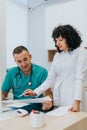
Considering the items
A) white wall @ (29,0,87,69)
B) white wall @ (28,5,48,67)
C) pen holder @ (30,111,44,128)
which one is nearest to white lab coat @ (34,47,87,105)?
pen holder @ (30,111,44,128)

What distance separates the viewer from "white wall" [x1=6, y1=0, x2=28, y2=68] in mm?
3658

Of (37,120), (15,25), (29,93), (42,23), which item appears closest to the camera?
(37,120)

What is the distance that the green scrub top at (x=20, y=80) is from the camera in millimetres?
1896

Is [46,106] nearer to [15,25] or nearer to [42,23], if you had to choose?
[15,25]

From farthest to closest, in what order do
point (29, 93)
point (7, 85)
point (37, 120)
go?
1. point (7, 85)
2. point (29, 93)
3. point (37, 120)

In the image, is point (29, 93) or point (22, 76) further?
point (22, 76)

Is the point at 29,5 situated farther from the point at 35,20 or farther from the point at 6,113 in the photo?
the point at 6,113

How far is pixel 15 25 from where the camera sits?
3830 mm

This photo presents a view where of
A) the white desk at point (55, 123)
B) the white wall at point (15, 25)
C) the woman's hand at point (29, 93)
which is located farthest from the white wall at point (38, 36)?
the white desk at point (55, 123)

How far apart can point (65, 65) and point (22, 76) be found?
0.37m

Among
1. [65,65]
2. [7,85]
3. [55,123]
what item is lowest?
[55,123]

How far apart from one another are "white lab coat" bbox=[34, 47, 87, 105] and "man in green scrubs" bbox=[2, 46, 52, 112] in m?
0.10

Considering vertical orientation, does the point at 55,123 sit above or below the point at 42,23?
below

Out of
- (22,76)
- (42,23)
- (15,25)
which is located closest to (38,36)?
(42,23)
